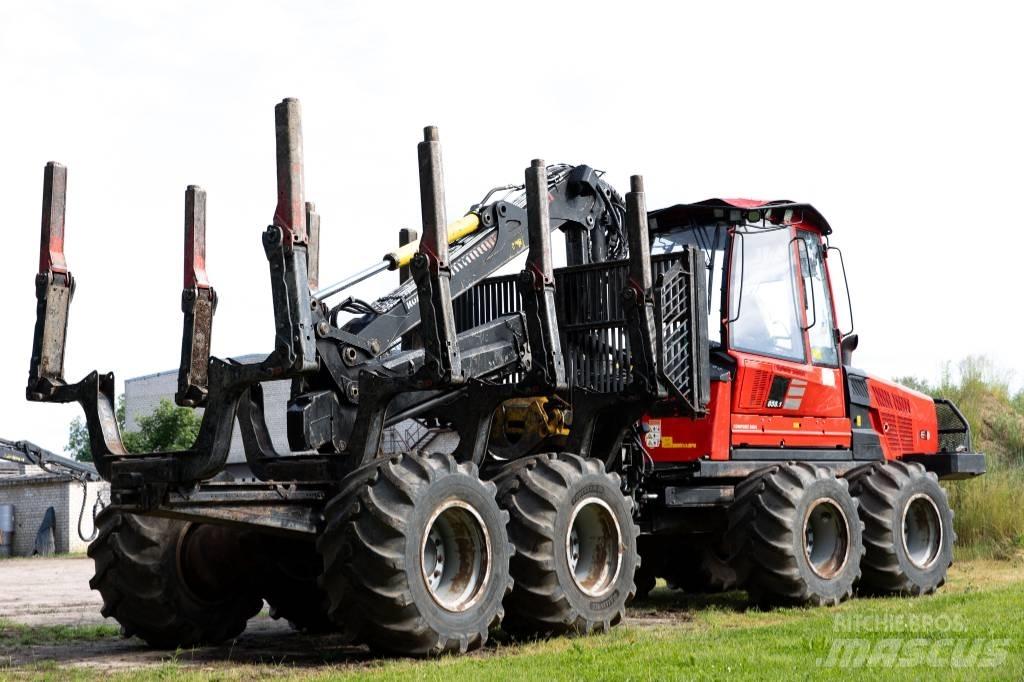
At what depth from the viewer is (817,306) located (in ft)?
41.5

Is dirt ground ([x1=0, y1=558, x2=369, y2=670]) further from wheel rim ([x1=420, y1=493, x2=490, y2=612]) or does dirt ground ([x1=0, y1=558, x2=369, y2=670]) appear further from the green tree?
the green tree

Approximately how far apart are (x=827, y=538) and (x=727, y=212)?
310 centimetres

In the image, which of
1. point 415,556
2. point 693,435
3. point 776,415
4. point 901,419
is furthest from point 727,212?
point 415,556

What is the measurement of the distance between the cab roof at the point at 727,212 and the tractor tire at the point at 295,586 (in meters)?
4.87

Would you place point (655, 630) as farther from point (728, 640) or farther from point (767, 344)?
point (767, 344)

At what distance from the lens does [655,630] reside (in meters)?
9.91

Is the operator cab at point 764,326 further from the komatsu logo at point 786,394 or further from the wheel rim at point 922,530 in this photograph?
the wheel rim at point 922,530

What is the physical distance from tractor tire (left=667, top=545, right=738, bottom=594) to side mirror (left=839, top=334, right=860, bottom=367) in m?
2.34

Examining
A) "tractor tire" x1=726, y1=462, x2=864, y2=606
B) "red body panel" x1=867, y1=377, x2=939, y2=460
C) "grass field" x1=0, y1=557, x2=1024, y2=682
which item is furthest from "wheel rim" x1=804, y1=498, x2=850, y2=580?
"red body panel" x1=867, y1=377, x2=939, y2=460

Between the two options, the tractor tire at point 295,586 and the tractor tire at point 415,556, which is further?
the tractor tire at point 295,586

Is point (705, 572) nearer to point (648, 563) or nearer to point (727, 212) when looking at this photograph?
point (648, 563)

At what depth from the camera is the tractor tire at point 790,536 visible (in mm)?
10789

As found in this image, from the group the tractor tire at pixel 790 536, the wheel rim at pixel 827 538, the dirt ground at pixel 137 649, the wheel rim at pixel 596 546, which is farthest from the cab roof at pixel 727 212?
the dirt ground at pixel 137 649

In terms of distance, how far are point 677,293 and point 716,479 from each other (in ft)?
5.94
